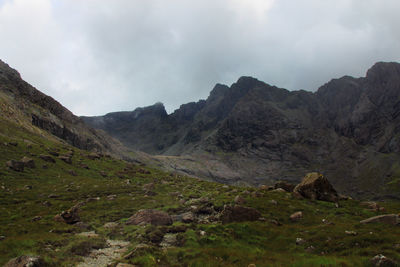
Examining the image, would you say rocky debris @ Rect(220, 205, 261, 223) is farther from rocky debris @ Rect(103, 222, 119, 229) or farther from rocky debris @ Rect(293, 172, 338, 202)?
rocky debris @ Rect(293, 172, 338, 202)

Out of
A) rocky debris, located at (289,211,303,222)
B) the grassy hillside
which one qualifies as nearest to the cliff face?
the grassy hillside

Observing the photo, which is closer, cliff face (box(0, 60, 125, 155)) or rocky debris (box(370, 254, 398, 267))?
rocky debris (box(370, 254, 398, 267))

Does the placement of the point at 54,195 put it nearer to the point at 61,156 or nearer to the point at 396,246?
the point at 61,156

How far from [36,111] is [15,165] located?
3526 inches

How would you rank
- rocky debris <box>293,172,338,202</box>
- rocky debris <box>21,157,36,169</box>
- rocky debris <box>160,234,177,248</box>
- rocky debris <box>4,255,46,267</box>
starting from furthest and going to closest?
rocky debris <box>21,157,36,169</box> < rocky debris <box>293,172,338,202</box> < rocky debris <box>160,234,177,248</box> < rocky debris <box>4,255,46,267</box>

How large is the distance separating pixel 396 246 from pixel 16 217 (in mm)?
34645

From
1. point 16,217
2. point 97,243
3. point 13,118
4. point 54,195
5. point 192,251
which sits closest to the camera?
point 192,251

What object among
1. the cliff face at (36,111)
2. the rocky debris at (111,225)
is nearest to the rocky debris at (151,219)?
the rocky debris at (111,225)

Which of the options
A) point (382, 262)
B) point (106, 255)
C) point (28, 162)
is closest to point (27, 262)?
point (106, 255)

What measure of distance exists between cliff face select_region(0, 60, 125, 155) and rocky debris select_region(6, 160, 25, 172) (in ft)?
185

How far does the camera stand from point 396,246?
53.6 feet

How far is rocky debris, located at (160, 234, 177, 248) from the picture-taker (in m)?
20.8

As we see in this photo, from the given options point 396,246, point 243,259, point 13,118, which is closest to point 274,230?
point 243,259

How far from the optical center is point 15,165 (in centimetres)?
5122
